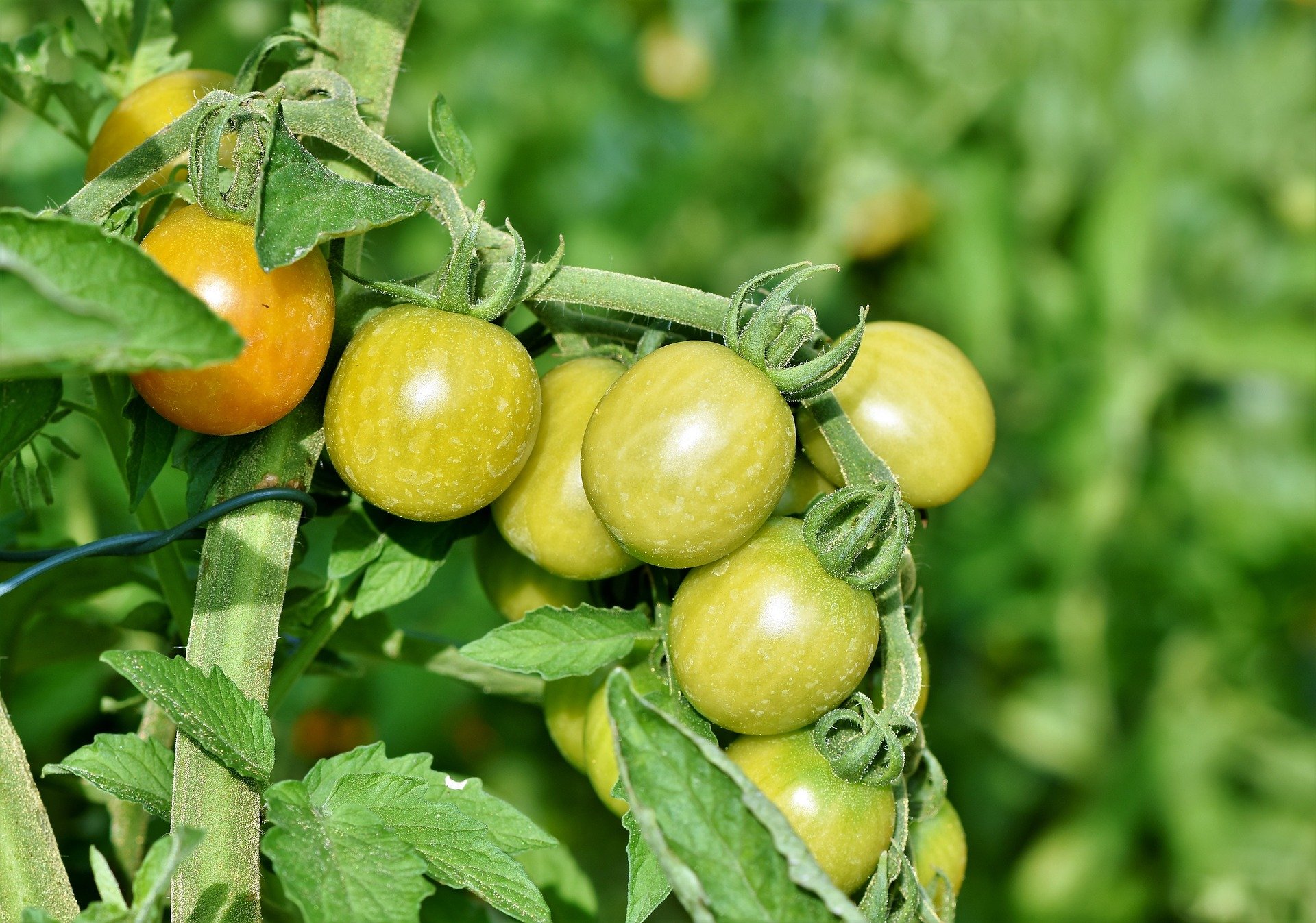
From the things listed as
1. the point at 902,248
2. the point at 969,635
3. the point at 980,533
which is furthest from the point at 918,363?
the point at 902,248

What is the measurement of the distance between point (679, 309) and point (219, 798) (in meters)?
0.39

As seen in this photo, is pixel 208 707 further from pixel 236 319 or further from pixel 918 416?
pixel 918 416

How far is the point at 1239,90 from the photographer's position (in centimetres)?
298

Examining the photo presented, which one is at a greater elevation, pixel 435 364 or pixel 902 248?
pixel 435 364

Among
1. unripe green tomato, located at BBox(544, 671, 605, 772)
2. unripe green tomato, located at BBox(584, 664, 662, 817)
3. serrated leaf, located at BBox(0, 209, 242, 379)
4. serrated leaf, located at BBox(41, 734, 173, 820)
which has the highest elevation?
serrated leaf, located at BBox(0, 209, 242, 379)

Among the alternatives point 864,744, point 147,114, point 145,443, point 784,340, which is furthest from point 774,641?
point 147,114

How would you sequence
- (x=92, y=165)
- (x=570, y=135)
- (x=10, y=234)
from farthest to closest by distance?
(x=570, y=135), (x=92, y=165), (x=10, y=234)

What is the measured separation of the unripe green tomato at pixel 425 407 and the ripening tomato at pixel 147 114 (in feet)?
0.71

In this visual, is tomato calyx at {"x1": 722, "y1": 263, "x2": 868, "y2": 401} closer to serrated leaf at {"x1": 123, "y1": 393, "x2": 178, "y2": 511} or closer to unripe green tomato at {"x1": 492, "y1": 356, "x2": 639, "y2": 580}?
unripe green tomato at {"x1": 492, "y1": 356, "x2": 639, "y2": 580}

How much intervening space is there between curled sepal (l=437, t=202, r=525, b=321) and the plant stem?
34cm

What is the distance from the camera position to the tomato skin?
2.18 feet

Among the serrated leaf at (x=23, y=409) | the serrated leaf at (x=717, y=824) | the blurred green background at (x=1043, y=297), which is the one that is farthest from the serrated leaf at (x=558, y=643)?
the blurred green background at (x=1043, y=297)

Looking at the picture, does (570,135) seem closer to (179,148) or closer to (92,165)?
(92,165)

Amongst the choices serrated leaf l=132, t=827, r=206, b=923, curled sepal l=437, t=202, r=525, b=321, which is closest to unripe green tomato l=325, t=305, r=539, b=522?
curled sepal l=437, t=202, r=525, b=321
